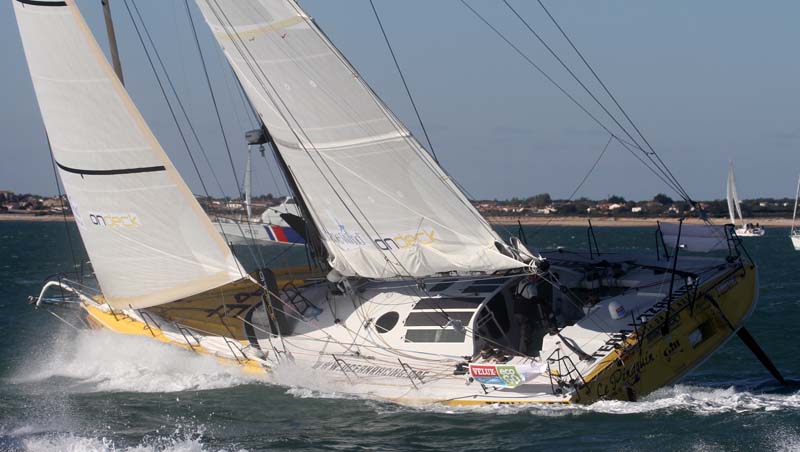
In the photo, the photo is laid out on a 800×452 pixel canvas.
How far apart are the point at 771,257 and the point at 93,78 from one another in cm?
3996

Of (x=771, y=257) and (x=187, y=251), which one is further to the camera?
(x=771, y=257)

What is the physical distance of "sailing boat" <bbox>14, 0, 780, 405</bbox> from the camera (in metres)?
13.4

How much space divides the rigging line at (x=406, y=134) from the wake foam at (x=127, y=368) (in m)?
4.11

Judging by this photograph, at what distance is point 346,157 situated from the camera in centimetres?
1423

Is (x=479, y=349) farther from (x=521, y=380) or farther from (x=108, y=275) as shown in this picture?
(x=108, y=275)

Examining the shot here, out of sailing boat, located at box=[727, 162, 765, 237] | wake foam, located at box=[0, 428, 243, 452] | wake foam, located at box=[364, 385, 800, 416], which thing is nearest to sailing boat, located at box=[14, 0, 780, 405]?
wake foam, located at box=[364, 385, 800, 416]

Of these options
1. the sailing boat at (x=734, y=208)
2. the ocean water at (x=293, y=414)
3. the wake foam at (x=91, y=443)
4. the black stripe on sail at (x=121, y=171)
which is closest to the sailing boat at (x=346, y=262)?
the black stripe on sail at (x=121, y=171)

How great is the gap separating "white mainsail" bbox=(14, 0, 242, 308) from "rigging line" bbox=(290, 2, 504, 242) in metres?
2.90

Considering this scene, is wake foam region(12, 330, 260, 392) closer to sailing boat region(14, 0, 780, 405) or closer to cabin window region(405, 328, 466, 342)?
sailing boat region(14, 0, 780, 405)

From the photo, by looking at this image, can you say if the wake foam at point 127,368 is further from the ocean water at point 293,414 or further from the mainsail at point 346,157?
the mainsail at point 346,157

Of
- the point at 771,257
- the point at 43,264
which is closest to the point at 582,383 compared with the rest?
the point at 43,264

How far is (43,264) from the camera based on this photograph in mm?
42875

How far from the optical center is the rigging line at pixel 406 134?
1347 centimetres

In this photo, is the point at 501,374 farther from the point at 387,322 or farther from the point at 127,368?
the point at 127,368
